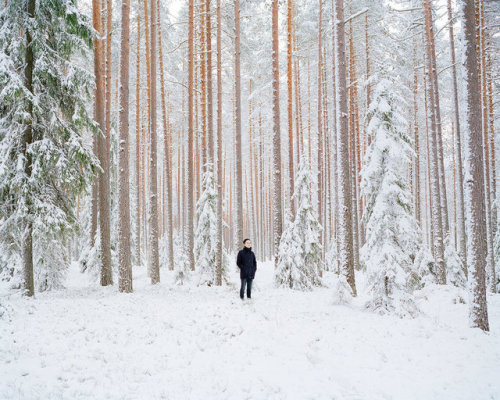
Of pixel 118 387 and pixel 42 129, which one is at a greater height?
pixel 42 129

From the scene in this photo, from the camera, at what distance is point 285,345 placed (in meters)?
6.55

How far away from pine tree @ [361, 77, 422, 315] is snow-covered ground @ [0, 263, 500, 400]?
33.8 inches

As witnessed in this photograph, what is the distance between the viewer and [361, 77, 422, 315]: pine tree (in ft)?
28.9

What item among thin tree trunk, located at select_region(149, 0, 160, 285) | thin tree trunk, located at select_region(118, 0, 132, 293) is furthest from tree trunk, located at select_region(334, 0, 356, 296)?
thin tree trunk, located at select_region(118, 0, 132, 293)

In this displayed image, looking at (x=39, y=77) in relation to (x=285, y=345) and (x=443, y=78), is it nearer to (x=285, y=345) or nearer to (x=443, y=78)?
(x=285, y=345)

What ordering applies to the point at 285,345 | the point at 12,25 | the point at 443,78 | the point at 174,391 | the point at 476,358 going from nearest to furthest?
the point at 174,391, the point at 476,358, the point at 285,345, the point at 12,25, the point at 443,78

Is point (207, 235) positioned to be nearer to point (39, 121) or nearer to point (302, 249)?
point (302, 249)

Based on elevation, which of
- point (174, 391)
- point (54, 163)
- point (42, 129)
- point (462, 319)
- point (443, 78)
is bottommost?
point (462, 319)

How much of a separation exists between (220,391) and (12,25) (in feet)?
36.8

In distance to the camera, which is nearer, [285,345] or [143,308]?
[285,345]

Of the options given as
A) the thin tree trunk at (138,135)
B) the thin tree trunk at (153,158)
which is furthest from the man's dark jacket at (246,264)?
the thin tree trunk at (138,135)

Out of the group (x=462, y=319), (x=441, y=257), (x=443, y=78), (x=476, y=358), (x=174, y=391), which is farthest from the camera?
(x=443, y=78)

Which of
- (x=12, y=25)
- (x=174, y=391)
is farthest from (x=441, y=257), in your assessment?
(x=12, y=25)

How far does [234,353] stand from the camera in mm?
6176
